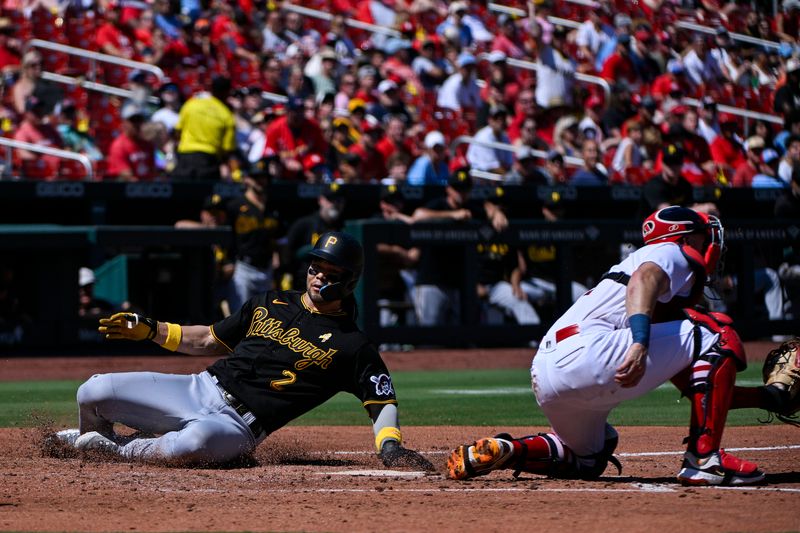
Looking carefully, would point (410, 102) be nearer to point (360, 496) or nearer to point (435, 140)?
point (435, 140)

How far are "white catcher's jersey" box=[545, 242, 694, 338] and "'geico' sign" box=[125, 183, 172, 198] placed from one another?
8564 mm

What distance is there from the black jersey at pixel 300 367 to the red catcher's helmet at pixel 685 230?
4.72 feet

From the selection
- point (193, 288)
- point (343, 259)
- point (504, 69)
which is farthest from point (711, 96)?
point (343, 259)

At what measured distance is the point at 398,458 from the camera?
561 cm

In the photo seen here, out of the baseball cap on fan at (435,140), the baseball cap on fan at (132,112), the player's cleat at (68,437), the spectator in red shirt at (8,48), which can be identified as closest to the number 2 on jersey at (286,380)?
the player's cleat at (68,437)

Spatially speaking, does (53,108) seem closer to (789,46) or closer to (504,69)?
(504,69)

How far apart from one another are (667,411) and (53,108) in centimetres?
866

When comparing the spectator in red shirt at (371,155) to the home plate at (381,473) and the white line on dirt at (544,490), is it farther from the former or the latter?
the white line on dirt at (544,490)

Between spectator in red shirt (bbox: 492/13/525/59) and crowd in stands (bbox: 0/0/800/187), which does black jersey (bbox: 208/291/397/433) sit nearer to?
crowd in stands (bbox: 0/0/800/187)

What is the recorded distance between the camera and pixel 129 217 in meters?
13.9

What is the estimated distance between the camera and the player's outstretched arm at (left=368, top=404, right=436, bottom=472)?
561 centimetres

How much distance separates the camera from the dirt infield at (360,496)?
4.37m

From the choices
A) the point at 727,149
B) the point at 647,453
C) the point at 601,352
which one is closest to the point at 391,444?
the point at 601,352

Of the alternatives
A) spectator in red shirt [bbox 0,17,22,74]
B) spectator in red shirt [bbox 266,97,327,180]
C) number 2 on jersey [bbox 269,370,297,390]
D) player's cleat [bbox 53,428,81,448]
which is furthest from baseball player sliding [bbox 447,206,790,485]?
spectator in red shirt [bbox 0,17,22,74]
